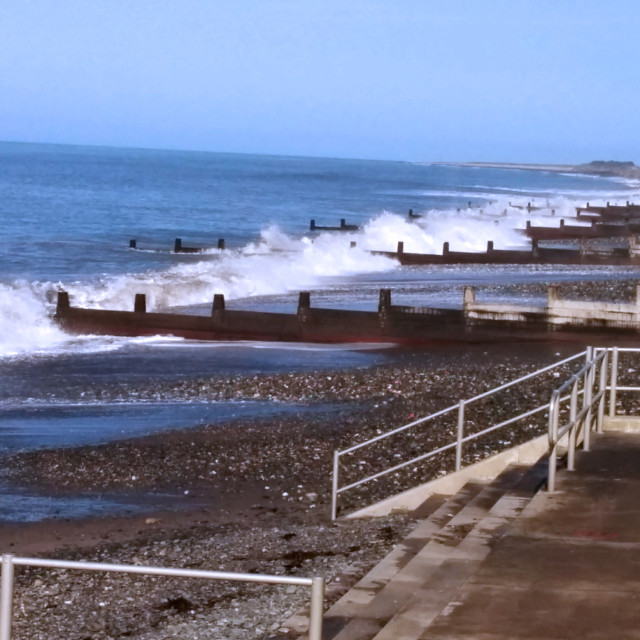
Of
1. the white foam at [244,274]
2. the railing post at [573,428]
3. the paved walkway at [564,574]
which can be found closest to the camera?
the paved walkway at [564,574]

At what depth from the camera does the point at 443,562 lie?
27.9 ft

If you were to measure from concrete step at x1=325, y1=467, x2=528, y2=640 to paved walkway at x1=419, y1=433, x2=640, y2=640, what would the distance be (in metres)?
0.16

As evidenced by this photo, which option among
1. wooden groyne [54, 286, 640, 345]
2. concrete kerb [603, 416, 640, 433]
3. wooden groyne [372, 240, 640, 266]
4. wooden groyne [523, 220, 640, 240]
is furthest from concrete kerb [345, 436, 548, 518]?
wooden groyne [523, 220, 640, 240]

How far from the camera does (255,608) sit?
360 inches

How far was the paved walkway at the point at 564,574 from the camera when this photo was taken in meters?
7.04

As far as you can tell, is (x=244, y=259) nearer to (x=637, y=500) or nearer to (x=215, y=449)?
(x=215, y=449)

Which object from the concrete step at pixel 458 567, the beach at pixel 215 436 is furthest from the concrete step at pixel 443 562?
the beach at pixel 215 436

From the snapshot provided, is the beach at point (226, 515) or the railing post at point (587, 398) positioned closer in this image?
the beach at point (226, 515)

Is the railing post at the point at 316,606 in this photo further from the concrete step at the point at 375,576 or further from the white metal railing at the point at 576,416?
the white metal railing at the point at 576,416

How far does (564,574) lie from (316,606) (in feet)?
10.2

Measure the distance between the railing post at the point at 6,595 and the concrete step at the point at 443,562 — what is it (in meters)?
2.27

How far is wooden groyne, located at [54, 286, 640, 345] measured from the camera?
25656 mm

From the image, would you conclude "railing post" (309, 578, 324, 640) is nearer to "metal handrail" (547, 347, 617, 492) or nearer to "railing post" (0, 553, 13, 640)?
→ "railing post" (0, 553, 13, 640)

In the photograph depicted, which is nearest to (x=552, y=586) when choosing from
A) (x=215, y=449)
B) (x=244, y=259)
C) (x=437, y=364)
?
(x=215, y=449)
